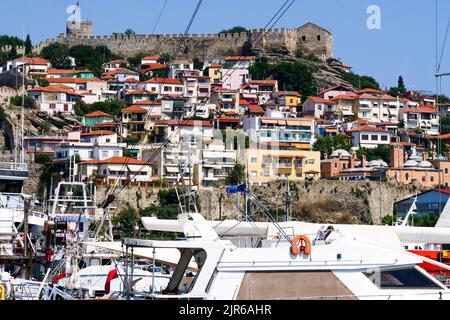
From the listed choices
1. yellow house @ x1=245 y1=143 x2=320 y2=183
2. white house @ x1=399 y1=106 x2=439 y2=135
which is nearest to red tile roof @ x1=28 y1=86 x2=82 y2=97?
yellow house @ x1=245 y1=143 x2=320 y2=183

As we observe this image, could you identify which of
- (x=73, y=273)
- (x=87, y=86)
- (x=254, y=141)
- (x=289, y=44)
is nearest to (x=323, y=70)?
(x=289, y=44)

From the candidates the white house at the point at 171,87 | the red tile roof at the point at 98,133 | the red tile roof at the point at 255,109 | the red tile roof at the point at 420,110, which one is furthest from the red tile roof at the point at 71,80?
the red tile roof at the point at 420,110

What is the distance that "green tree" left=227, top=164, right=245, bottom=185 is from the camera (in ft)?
211

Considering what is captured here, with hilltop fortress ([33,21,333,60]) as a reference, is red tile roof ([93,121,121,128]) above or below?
below

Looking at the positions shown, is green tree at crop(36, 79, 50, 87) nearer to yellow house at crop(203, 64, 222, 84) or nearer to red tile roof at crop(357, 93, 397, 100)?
yellow house at crop(203, 64, 222, 84)

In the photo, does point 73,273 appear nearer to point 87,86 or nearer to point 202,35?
point 87,86

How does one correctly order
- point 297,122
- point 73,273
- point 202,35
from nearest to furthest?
point 73,273 < point 297,122 < point 202,35

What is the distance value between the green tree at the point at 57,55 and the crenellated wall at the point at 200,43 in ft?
2.82

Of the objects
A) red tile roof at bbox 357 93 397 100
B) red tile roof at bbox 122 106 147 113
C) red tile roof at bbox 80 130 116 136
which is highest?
red tile roof at bbox 357 93 397 100

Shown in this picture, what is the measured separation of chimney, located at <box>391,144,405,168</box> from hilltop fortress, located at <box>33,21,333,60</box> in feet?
65.9

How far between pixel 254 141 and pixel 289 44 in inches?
1003

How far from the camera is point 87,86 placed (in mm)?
85125

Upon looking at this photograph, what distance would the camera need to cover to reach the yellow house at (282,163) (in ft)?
222
